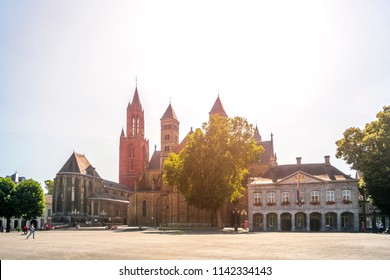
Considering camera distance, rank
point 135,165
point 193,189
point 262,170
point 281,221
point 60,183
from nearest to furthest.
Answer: point 193,189
point 281,221
point 262,170
point 60,183
point 135,165

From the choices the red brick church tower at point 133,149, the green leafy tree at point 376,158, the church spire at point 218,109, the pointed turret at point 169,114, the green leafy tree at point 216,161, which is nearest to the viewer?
the green leafy tree at point 376,158

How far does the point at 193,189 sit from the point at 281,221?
1464 centimetres

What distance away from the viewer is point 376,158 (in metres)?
47.7

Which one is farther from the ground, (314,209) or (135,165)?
(135,165)

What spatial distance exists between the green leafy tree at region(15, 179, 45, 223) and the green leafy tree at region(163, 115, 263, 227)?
29.9 m

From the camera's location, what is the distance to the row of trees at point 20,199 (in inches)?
2753

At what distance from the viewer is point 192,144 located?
57.7m

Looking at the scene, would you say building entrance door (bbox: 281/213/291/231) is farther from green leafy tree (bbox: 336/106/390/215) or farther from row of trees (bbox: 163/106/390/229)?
green leafy tree (bbox: 336/106/390/215)

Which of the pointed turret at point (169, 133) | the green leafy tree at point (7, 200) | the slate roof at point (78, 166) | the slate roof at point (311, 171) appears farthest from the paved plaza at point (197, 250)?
the slate roof at point (78, 166)

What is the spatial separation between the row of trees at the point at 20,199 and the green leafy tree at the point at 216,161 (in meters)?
30.0

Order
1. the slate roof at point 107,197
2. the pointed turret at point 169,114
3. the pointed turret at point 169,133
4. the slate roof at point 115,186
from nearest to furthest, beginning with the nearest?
the pointed turret at point 169,133, the pointed turret at point 169,114, the slate roof at point 107,197, the slate roof at point 115,186

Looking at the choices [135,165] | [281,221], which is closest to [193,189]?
[281,221]

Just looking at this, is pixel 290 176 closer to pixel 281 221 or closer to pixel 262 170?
pixel 281 221

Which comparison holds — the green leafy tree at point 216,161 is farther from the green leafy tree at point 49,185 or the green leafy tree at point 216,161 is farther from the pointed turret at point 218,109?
the green leafy tree at point 49,185
